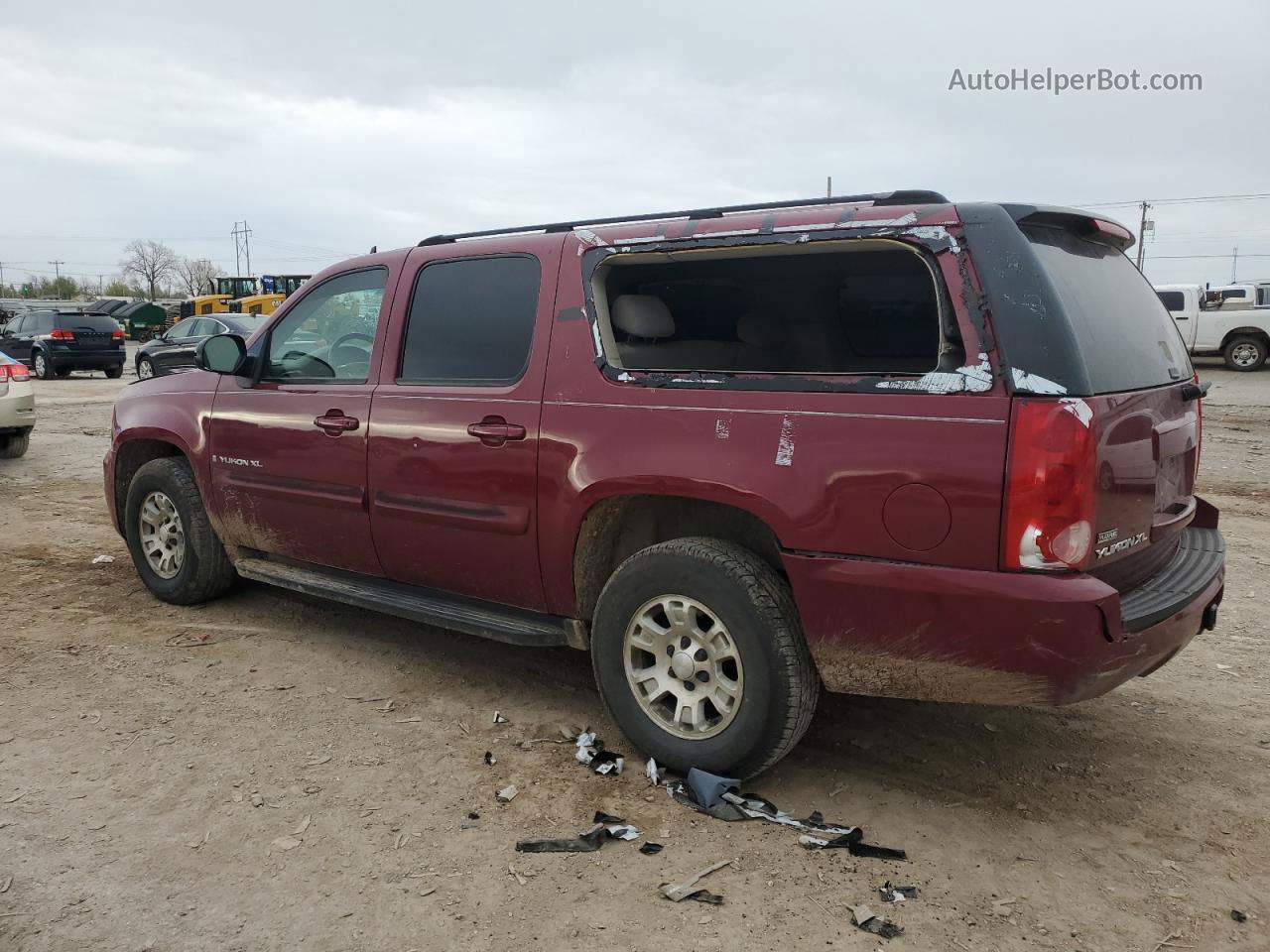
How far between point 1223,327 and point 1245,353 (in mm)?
755

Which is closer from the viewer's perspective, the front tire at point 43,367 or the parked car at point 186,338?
the parked car at point 186,338

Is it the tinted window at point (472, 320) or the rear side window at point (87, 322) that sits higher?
the rear side window at point (87, 322)

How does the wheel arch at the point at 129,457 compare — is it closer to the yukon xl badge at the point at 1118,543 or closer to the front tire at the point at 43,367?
the yukon xl badge at the point at 1118,543

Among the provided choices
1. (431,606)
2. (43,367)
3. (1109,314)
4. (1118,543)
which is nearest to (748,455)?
(1118,543)

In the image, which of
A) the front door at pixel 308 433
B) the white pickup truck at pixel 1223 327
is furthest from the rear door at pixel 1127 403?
the white pickup truck at pixel 1223 327

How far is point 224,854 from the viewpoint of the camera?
2918mm

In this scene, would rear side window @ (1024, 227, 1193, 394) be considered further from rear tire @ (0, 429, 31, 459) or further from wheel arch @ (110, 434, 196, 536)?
rear tire @ (0, 429, 31, 459)

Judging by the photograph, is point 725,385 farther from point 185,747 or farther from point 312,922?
point 185,747

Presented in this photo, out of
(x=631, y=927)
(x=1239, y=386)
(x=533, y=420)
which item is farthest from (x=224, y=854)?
(x=1239, y=386)

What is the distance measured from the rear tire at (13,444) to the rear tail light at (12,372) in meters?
0.59

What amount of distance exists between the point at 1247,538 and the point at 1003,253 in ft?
17.3

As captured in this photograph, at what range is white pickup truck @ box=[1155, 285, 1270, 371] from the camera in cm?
2030

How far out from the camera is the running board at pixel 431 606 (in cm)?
374

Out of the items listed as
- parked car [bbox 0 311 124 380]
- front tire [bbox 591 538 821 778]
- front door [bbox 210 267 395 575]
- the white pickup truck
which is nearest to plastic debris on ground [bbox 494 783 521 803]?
front tire [bbox 591 538 821 778]
